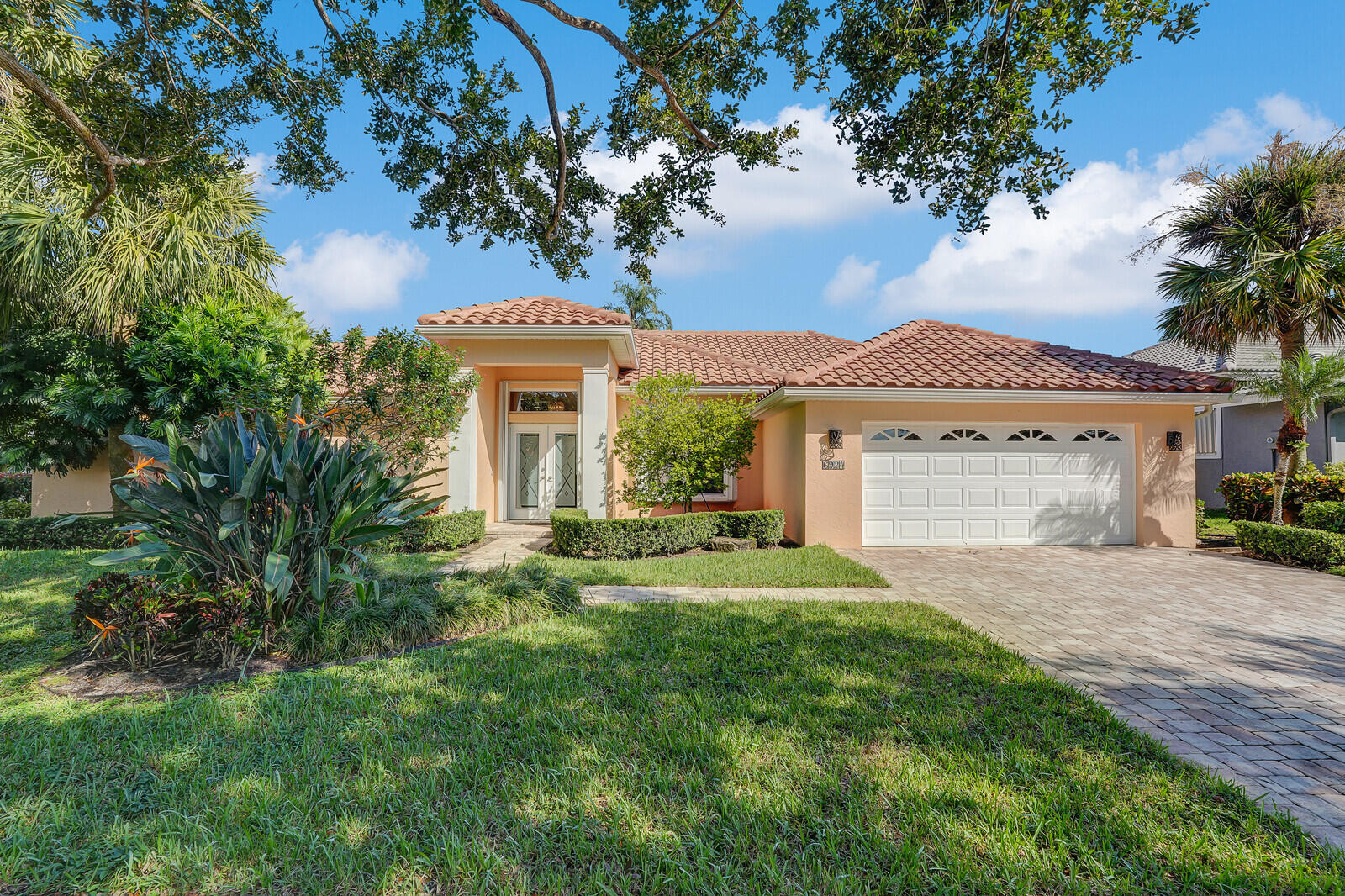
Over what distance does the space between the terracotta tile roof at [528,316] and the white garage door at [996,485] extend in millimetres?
5756

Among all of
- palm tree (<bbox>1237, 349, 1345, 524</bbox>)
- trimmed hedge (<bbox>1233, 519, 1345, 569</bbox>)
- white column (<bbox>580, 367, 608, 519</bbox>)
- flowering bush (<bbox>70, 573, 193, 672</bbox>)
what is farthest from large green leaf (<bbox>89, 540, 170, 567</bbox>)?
palm tree (<bbox>1237, 349, 1345, 524</bbox>)

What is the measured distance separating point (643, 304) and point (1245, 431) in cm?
2714

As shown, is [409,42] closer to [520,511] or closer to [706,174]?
[706,174]

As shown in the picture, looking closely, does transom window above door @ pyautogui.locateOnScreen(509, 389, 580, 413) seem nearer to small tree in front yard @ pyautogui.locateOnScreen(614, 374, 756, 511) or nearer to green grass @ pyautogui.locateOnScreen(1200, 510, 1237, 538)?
small tree in front yard @ pyautogui.locateOnScreen(614, 374, 756, 511)

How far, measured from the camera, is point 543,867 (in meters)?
2.41

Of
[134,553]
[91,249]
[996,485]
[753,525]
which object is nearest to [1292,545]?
[996,485]

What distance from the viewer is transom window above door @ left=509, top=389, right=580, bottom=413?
15.1m

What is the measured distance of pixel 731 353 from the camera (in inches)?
714

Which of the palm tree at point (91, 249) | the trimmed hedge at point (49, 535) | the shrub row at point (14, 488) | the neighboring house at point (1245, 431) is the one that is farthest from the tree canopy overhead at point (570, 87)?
the shrub row at point (14, 488)

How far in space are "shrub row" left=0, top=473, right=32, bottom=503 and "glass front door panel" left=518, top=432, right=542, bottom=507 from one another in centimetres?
1697

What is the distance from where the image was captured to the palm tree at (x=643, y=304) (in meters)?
35.8

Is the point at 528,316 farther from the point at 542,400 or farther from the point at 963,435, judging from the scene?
the point at 963,435

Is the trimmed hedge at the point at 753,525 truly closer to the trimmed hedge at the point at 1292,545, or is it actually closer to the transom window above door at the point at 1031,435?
the transom window above door at the point at 1031,435

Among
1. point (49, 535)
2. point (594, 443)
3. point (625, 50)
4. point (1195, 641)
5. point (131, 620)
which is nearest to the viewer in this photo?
point (131, 620)
